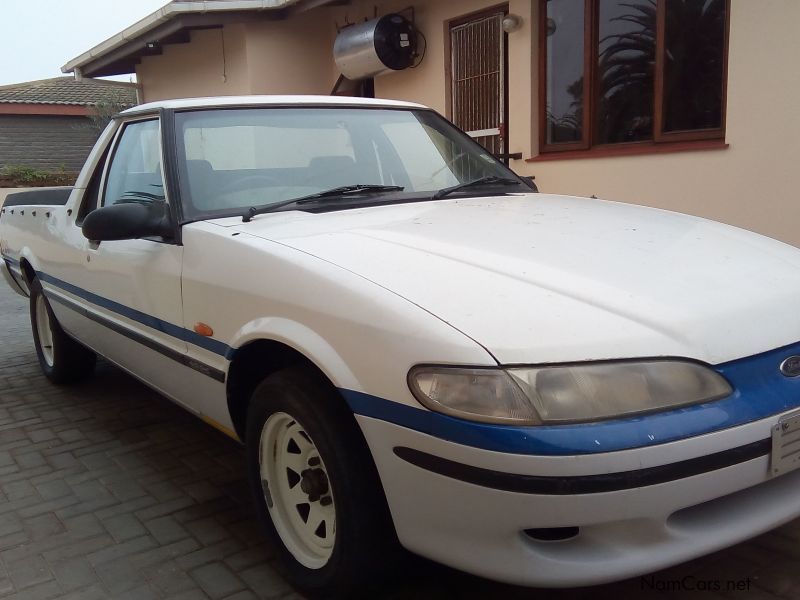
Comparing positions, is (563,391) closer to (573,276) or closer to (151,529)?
(573,276)

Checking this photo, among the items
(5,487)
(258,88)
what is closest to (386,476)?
(5,487)

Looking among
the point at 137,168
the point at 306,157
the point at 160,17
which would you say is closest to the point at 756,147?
the point at 306,157

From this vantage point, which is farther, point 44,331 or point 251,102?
point 44,331

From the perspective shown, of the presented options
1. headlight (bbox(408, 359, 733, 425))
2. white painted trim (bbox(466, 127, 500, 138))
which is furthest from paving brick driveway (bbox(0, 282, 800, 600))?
white painted trim (bbox(466, 127, 500, 138))

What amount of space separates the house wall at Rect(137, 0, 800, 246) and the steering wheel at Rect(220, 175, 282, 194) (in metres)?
3.93

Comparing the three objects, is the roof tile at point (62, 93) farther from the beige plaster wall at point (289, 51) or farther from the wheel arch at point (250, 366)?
the wheel arch at point (250, 366)

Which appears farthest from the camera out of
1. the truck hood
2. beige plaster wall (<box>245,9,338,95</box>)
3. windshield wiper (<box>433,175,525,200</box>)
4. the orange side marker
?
beige plaster wall (<box>245,9,338,95</box>)

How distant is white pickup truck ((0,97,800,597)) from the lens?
1821 millimetres

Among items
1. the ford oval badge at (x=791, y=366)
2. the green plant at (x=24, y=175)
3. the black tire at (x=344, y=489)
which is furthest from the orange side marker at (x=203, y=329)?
the green plant at (x=24, y=175)

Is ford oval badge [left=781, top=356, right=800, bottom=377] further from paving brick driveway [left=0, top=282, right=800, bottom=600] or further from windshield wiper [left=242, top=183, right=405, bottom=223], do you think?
windshield wiper [left=242, top=183, right=405, bottom=223]

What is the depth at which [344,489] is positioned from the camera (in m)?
2.11

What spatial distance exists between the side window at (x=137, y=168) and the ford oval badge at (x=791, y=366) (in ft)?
7.95

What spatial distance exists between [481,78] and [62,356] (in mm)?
5157

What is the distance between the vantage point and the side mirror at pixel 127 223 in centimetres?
292
